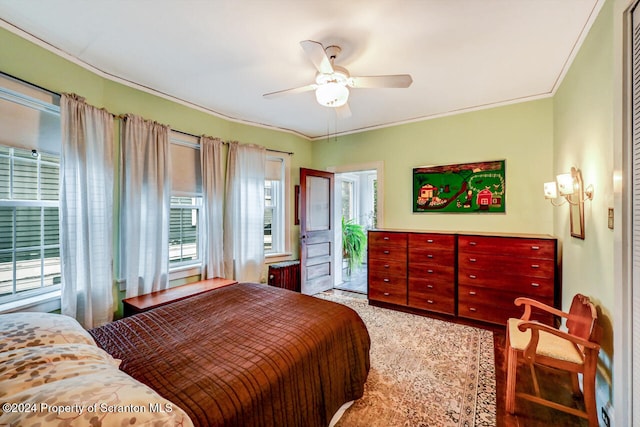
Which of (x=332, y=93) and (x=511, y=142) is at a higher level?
(x=332, y=93)

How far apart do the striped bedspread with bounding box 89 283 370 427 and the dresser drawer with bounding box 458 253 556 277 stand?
5.99 ft

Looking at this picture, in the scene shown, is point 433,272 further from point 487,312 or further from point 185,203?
point 185,203

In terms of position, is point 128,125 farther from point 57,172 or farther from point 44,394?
point 44,394

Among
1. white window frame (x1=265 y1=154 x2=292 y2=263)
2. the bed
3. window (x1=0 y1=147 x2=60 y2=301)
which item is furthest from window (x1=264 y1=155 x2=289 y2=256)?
window (x1=0 y1=147 x2=60 y2=301)

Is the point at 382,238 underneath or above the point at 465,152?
underneath

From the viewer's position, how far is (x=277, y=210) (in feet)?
14.2

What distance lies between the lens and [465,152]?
11.4ft

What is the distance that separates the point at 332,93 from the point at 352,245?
3.75 metres

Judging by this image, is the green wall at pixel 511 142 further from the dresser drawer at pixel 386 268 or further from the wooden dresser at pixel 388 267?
the dresser drawer at pixel 386 268

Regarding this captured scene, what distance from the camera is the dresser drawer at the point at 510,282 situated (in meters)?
2.66

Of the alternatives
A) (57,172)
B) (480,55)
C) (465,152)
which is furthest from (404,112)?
(57,172)

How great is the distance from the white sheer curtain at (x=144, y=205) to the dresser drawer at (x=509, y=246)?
3434 mm

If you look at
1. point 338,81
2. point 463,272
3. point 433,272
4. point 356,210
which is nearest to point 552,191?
point 463,272

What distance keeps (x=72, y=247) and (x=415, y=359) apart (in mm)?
3138
